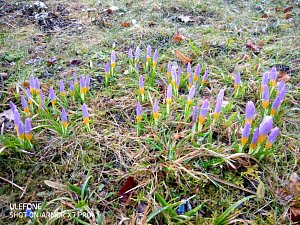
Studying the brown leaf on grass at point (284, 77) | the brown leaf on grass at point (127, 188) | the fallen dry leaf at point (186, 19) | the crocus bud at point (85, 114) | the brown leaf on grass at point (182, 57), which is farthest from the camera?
the fallen dry leaf at point (186, 19)

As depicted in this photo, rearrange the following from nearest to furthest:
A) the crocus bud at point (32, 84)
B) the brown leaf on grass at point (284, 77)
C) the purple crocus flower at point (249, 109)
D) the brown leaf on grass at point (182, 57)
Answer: the purple crocus flower at point (249, 109)
the crocus bud at point (32, 84)
the brown leaf on grass at point (284, 77)
the brown leaf on grass at point (182, 57)

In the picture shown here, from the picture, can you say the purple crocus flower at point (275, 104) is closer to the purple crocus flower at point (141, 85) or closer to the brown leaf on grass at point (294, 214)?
the brown leaf on grass at point (294, 214)

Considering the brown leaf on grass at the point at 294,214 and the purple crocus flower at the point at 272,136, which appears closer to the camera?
the brown leaf on grass at the point at 294,214

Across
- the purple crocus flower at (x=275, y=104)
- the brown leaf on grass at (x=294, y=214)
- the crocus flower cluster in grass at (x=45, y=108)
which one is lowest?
the brown leaf on grass at (x=294, y=214)

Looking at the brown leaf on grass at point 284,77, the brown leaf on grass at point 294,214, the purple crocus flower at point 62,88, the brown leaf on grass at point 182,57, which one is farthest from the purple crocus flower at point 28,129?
the brown leaf on grass at point 284,77

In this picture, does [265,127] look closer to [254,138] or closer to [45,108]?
[254,138]

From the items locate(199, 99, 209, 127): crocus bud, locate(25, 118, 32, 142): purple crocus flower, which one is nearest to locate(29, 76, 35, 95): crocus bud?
locate(25, 118, 32, 142): purple crocus flower
